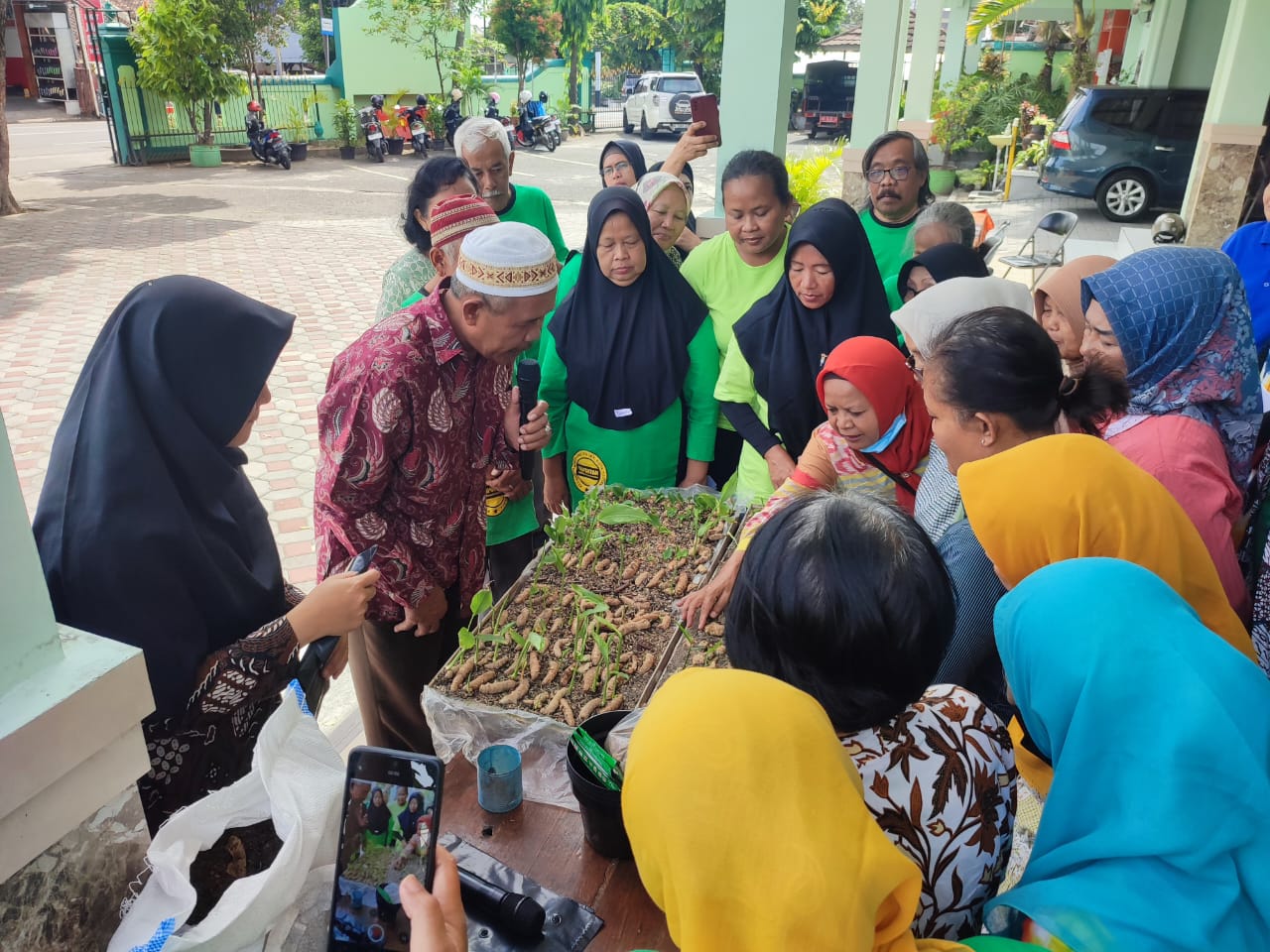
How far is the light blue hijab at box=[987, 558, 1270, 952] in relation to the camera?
1.07 meters

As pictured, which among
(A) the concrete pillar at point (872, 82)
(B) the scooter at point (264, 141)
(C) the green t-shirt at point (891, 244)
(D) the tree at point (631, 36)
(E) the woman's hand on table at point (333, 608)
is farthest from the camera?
(D) the tree at point (631, 36)

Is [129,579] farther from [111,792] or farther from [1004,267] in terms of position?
[1004,267]

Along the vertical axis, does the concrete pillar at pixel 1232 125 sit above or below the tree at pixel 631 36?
below

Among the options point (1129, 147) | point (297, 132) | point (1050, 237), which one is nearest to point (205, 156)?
point (297, 132)

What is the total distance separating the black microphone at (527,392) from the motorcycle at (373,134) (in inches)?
705

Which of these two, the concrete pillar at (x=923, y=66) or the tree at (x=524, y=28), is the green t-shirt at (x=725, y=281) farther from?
the tree at (x=524, y=28)

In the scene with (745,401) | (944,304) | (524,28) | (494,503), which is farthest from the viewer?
(524,28)

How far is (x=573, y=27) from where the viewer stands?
1088 inches

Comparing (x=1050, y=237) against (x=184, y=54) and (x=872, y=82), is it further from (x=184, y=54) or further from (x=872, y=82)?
(x=184, y=54)

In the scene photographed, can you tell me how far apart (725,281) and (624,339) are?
0.50 metres

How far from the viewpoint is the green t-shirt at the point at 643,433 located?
10.2 feet

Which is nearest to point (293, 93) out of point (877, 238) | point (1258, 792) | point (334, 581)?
point (877, 238)

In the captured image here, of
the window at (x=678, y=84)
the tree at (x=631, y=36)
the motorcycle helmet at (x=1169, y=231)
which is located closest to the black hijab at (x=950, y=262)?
the motorcycle helmet at (x=1169, y=231)

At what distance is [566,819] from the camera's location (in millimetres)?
1619
